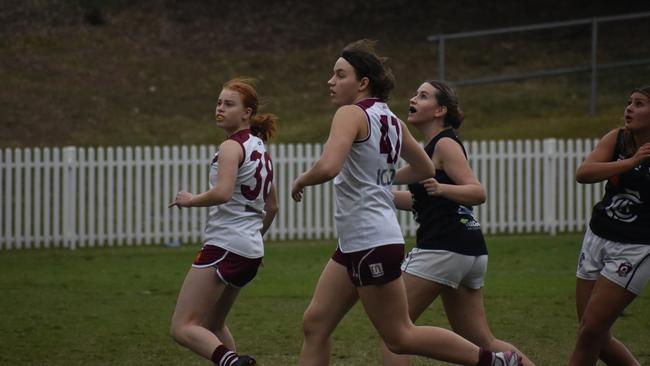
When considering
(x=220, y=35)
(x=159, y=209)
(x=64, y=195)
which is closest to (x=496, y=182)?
(x=159, y=209)

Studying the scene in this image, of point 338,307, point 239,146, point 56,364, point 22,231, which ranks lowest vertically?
point 22,231

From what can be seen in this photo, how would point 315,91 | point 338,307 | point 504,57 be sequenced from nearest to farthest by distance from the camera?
point 338,307 → point 315,91 → point 504,57

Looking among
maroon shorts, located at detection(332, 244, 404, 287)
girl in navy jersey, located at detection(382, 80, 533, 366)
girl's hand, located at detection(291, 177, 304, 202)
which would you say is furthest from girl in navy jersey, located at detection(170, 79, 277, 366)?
maroon shorts, located at detection(332, 244, 404, 287)

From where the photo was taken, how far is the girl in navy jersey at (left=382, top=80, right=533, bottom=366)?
267 inches

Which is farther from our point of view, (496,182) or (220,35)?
(220,35)

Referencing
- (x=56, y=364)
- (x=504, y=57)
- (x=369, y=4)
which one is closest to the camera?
(x=56, y=364)

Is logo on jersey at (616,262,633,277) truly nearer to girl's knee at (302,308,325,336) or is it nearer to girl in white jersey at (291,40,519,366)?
girl in white jersey at (291,40,519,366)

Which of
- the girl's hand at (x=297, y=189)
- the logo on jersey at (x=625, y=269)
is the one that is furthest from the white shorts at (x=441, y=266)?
the girl's hand at (x=297, y=189)

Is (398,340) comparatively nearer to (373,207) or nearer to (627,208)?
(373,207)

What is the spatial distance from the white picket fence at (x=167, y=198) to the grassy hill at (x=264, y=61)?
486cm

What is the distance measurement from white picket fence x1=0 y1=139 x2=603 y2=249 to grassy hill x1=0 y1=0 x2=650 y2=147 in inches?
191

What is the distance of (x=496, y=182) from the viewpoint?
60.5ft

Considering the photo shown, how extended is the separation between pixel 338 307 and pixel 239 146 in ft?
4.17

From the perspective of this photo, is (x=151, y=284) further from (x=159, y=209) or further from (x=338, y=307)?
(x=338, y=307)
